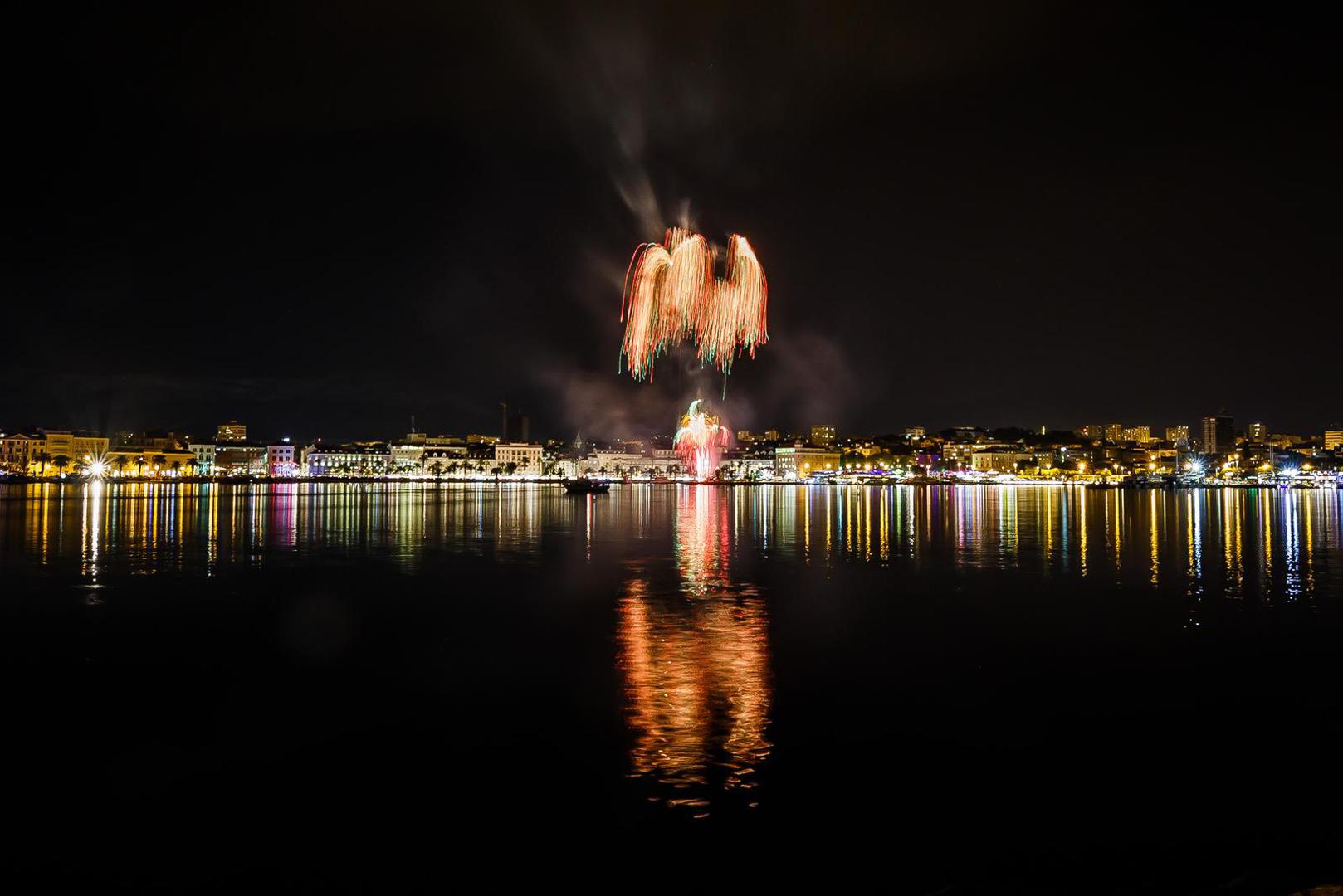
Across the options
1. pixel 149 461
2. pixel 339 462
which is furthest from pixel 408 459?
pixel 149 461

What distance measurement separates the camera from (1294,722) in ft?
24.3

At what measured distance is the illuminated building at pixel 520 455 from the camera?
469ft

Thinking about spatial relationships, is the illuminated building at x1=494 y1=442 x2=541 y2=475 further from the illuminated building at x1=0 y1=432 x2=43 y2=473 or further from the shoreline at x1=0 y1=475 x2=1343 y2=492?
the illuminated building at x1=0 y1=432 x2=43 y2=473

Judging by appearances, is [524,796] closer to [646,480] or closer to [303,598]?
[303,598]

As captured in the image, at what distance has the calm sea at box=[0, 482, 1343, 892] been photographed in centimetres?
541

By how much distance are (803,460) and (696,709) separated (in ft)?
500

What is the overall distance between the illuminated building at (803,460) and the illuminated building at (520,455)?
1459 inches

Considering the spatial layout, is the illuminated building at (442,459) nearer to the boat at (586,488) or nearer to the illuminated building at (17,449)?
the illuminated building at (17,449)

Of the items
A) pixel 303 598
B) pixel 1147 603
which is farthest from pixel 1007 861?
pixel 303 598

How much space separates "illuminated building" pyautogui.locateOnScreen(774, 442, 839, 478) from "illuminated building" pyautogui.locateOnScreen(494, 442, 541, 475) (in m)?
37.1

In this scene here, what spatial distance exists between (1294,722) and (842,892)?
470 centimetres

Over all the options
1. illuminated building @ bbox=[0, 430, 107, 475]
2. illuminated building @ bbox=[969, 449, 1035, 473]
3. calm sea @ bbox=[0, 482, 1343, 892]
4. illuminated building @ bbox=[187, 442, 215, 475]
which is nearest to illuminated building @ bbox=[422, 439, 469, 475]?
illuminated building @ bbox=[187, 442, 215, 475]

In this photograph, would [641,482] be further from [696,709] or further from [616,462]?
[696,709]

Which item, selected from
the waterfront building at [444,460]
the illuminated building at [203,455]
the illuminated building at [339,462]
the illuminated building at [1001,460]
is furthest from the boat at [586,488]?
the illuminated building at [1001,460]
